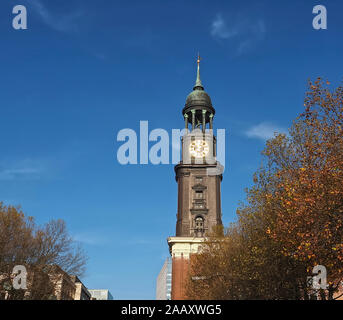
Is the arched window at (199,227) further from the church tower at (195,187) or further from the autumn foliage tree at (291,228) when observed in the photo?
the autumn foliage tree at (291,228)

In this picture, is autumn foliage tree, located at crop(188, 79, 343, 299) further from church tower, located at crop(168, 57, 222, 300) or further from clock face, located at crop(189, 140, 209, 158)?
clock face, located at crop(189, 140, 209, 158)

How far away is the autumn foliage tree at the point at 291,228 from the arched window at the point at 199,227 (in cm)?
2751

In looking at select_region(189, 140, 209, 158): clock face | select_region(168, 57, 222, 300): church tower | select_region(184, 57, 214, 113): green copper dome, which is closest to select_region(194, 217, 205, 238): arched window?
select_region(168, 57, 222, 300): church tower

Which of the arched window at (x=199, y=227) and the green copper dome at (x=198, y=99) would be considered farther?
the green copper dome at (x=198, y=99)

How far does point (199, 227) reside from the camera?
270ft

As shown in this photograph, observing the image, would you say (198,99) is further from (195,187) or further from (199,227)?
(199,227)

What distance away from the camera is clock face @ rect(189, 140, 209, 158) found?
293 ft

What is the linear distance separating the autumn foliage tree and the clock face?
3833 cm

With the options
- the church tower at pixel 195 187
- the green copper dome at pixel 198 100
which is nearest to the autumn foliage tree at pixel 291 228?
the church tower at pixel 195 187

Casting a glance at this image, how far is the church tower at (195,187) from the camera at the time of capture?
261ft
